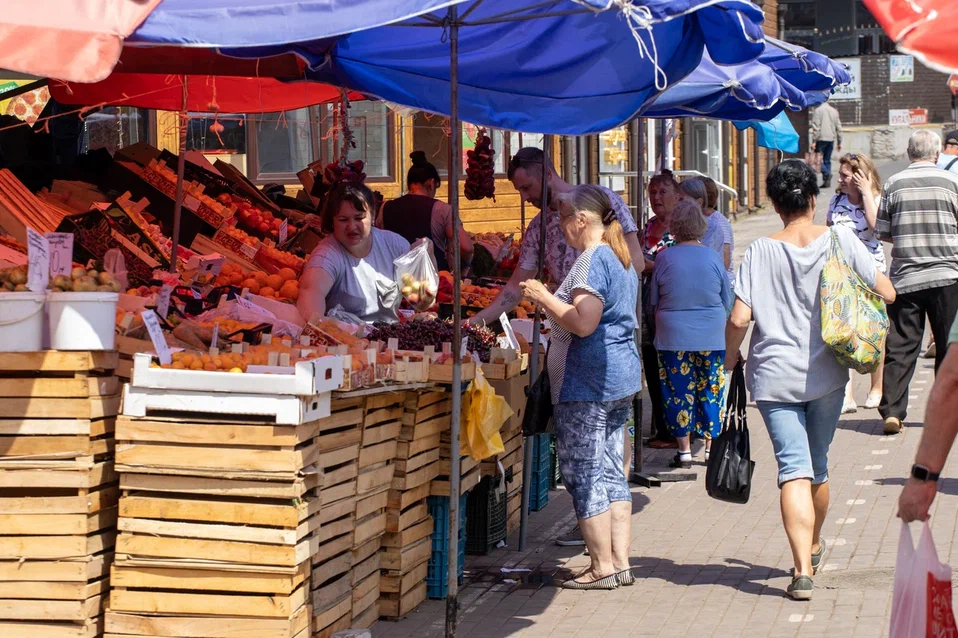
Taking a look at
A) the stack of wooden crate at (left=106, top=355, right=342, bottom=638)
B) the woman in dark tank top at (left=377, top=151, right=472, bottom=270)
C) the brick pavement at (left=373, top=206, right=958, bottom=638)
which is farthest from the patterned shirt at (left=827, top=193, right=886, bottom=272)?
the stack of wooden crate at (left=106, top=355, right=342, bottom=638)

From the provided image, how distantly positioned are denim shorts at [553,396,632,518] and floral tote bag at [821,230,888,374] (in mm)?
1007

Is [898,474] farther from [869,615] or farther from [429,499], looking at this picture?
[429,499]

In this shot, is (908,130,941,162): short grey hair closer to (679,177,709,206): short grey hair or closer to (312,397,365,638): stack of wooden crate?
(679,177,709,206): short grey hair

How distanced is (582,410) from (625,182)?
55.8 ft

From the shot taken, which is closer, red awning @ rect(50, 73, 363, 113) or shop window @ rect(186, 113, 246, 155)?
red awning @ rect(50, 73, 363, 113)

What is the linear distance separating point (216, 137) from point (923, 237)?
8603 millimetres

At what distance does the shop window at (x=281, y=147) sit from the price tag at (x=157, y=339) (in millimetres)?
10597

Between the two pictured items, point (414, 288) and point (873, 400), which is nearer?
point (414, 288)

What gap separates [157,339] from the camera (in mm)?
4938

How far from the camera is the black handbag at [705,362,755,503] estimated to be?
249 inches

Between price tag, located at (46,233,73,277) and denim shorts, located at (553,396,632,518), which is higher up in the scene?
price tag, located at (46,233,73,277)

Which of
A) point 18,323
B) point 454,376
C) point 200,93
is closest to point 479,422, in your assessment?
point 454,376

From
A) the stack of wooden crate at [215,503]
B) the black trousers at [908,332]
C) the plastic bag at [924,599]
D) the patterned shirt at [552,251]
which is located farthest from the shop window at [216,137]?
the plastic bag at [924,599]

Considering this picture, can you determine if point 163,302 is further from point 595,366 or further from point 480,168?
point 480,168
